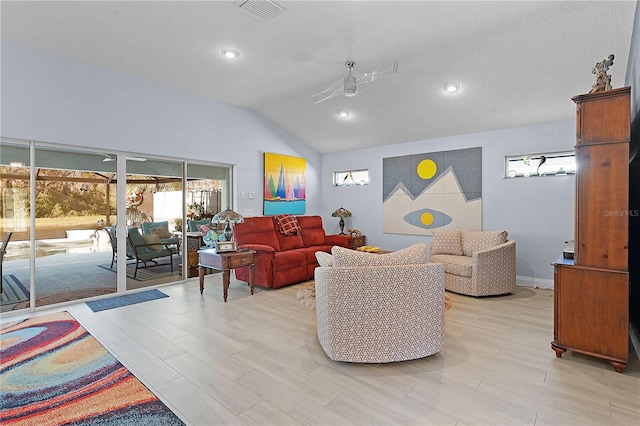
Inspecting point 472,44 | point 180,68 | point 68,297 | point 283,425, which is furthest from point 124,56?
point 283,425

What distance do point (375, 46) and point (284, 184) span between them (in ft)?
11.6

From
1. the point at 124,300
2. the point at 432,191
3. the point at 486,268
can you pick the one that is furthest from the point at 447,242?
the point at 124,300

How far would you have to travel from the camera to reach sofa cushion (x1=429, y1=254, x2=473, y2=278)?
4.39 m

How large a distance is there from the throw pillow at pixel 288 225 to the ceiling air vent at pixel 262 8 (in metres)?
3.17

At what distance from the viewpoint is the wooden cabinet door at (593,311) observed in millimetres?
2371

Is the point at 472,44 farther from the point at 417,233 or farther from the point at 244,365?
the point at 244,365

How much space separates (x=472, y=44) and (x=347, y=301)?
3174mm

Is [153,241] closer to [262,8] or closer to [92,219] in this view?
[92,219]

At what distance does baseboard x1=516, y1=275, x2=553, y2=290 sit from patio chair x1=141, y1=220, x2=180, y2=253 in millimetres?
5439

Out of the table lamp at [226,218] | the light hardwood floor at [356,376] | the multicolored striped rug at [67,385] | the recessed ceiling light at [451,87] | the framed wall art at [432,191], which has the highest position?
the recessed ceiling light at [451,87]

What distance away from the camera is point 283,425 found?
183 cm

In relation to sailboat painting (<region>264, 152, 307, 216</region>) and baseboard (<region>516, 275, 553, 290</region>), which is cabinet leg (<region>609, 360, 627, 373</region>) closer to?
baseboard (<region>516, 275, 553, 290</region>)

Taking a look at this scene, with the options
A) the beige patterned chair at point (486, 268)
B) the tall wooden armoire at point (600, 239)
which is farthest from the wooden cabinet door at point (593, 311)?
the beige patterned chair at point (486, 268)

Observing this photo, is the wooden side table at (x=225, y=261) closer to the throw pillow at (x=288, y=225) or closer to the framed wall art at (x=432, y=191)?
the throw pillow at (x=288, y=225)
